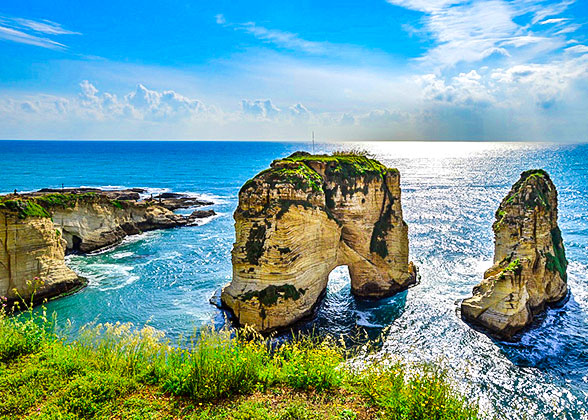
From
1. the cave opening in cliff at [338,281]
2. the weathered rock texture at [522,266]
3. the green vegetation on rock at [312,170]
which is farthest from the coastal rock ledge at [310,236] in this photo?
the weathered rock texture at [522,266]

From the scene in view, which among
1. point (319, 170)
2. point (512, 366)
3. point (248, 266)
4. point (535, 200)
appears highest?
point (319, 170)

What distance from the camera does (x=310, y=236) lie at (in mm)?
21969

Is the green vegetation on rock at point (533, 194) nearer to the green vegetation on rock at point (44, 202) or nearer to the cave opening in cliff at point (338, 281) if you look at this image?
the cave opening in cliff at point (338, 281)

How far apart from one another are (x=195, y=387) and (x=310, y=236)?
14868 millimetres

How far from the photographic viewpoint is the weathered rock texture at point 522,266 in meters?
20.1

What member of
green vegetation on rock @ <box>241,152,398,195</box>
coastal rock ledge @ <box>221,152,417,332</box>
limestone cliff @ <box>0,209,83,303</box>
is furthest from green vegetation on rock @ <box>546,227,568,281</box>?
limestone cliff @ <box>0,209,83,303</box>

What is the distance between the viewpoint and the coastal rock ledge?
20.3 meters

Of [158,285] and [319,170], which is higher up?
[319,170]

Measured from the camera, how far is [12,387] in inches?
288

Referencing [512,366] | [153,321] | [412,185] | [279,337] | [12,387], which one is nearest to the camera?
[12,387]

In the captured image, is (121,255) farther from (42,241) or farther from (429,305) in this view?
(429,305)

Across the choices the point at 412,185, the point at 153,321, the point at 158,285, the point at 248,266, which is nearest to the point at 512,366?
the point at 248,266

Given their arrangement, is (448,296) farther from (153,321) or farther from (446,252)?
(153,321)

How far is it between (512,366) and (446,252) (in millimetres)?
18177
